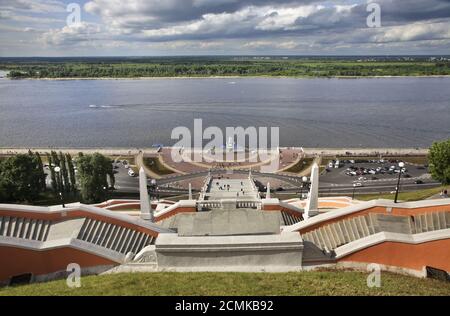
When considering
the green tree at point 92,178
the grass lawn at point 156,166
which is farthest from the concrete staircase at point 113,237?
the grass lawn at point 156,166

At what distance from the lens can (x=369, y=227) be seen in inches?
595

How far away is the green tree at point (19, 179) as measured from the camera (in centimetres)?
3562

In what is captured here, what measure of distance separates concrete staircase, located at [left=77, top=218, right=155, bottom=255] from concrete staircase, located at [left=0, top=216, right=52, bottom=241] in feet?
5.41

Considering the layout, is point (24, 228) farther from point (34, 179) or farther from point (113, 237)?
point (34, 179)

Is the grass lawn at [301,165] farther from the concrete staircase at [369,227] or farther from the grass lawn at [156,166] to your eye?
the concrete staircase at [369,227]

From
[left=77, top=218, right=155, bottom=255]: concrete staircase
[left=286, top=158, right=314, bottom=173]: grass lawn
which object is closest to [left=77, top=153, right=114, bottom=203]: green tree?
[left=77, top=218, right=155, bottom=255]: concrete staircase

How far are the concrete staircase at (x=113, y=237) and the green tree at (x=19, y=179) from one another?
971 inches

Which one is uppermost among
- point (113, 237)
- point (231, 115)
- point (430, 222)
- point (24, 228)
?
point (231, 115)

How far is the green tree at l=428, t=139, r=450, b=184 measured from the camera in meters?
33.2

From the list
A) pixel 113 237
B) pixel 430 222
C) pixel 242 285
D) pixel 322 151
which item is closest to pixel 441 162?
pixel 430 222

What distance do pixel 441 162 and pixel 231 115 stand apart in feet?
227

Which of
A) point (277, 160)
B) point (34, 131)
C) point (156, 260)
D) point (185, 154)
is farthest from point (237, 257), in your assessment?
point (34, 131)
